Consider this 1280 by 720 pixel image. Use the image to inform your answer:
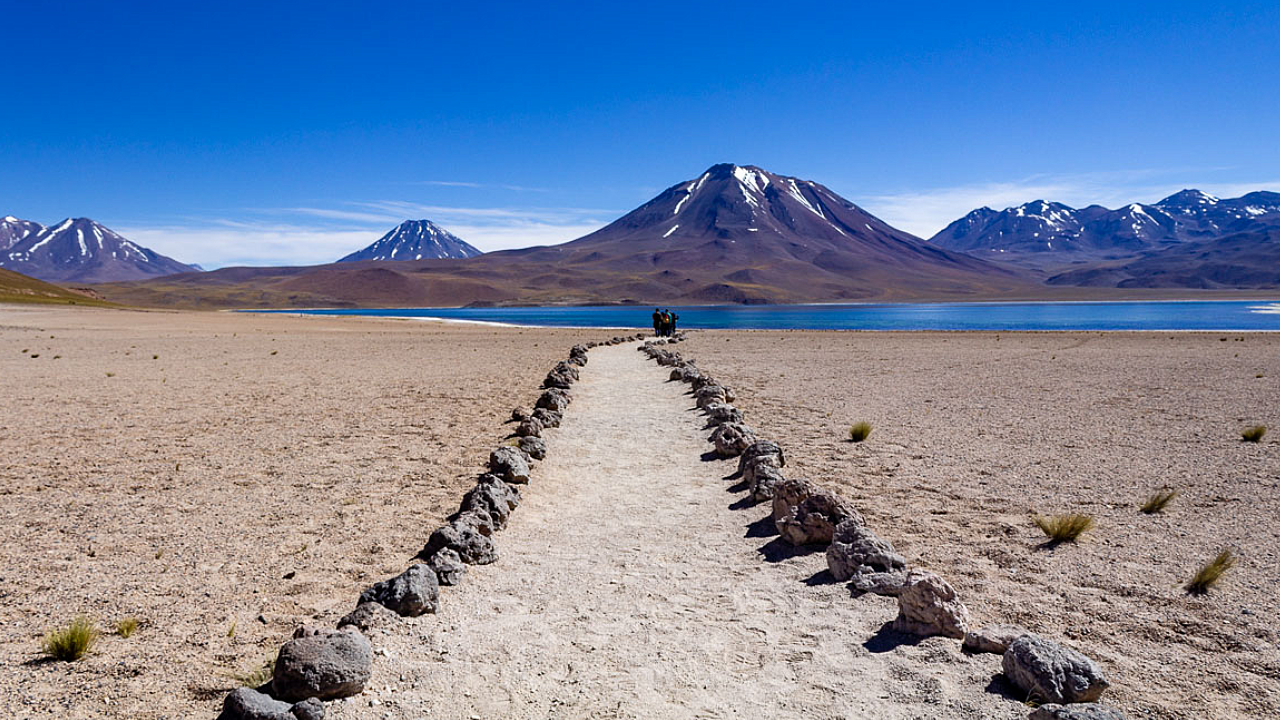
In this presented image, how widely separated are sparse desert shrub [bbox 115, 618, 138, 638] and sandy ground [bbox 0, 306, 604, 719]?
7 cm

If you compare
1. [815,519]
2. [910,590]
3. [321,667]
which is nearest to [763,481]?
[815,519]

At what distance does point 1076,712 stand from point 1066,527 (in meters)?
3.09

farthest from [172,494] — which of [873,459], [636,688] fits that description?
[873,459]

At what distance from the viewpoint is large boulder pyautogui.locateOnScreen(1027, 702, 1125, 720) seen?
3.18 m

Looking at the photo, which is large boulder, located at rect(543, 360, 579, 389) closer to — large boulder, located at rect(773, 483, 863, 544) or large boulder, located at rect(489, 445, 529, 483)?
large boulder, located at rect(489, 445, 529, 483)

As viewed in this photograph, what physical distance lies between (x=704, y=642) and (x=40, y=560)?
4.91m

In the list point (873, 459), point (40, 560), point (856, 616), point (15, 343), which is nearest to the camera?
point (856, 616)

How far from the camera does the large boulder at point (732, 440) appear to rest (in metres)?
9.16

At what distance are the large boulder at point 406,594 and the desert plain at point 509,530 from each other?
15 centimetres

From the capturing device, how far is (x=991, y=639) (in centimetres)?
401

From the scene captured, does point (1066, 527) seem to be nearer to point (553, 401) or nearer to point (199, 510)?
point (199, 510)

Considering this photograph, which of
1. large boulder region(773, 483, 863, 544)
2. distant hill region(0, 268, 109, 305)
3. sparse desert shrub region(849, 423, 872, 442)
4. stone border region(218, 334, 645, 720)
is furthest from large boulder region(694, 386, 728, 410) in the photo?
distant hill region(0, 268, 109, 305)

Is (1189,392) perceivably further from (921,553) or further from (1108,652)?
(1108,652)

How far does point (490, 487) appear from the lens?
6.74 metres
